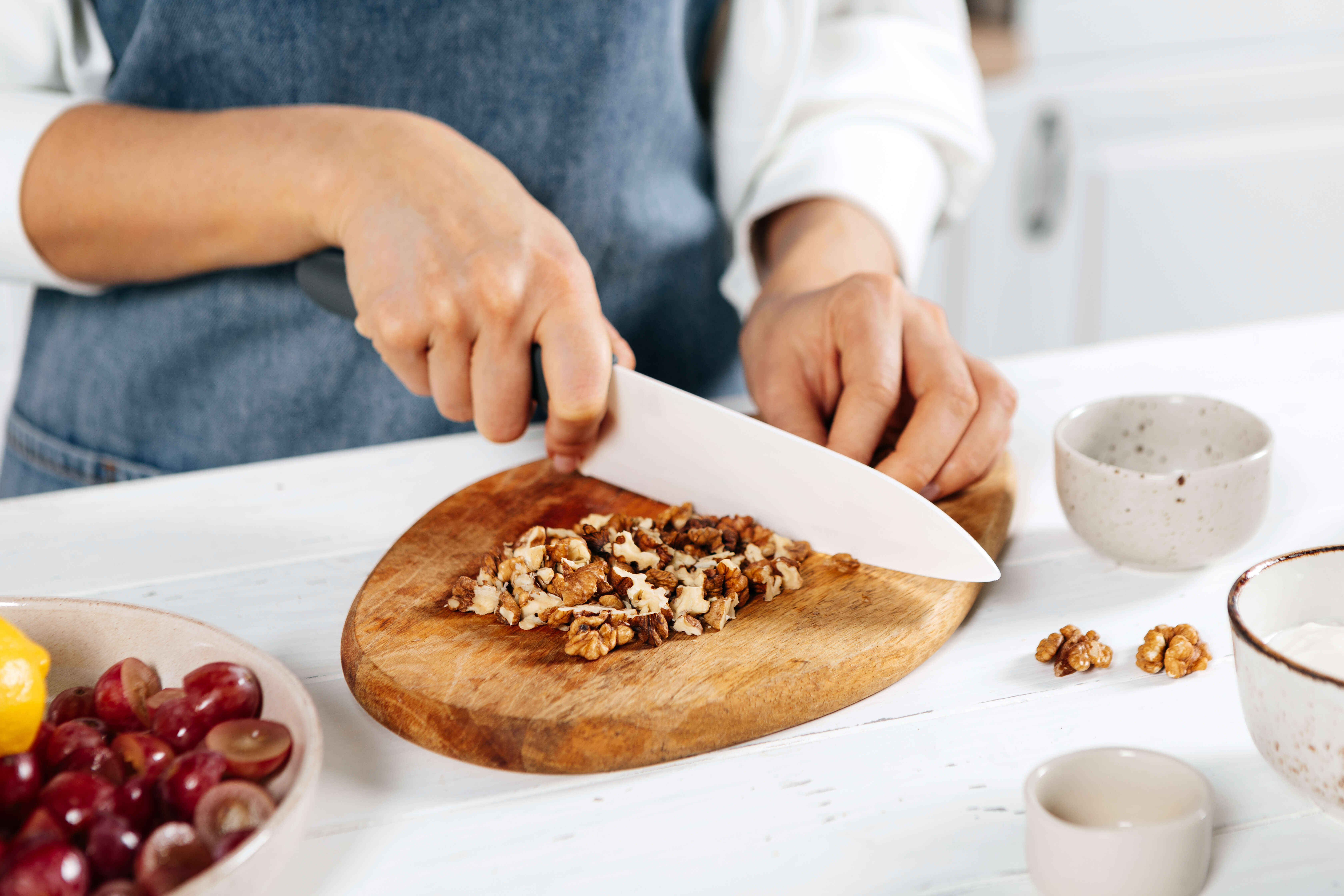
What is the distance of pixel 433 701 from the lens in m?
0.59

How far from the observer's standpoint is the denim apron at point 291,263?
3.30 ft

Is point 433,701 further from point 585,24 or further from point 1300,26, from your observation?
point 1300,26

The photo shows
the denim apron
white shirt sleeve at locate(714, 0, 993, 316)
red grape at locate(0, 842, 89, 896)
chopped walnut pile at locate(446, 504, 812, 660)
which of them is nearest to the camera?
red grape at locate(0, 842, 89, 896)

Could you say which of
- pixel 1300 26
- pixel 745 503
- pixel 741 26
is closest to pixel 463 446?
pixel 745 503

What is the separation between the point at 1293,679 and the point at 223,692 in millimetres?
485

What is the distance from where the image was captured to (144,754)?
1.65ft

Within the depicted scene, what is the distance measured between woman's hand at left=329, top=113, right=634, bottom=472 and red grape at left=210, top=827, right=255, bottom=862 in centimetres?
38

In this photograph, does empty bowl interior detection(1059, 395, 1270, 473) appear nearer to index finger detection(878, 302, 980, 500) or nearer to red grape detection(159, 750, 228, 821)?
index finger detection(878, 302, 980, 500)

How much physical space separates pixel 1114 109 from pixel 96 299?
6.37 feet

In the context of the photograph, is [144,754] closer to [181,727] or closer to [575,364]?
[181,727]

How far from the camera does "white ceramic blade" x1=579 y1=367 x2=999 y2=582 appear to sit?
68 cm

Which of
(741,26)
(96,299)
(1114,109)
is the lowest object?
(1114,109)

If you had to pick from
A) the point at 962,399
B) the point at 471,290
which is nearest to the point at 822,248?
the point at 962,399

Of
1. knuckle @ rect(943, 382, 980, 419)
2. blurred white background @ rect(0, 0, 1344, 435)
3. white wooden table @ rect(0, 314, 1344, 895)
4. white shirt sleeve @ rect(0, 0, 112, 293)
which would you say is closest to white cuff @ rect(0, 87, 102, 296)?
white shirt sleeve @ rect(0, 0, 112, 293)
